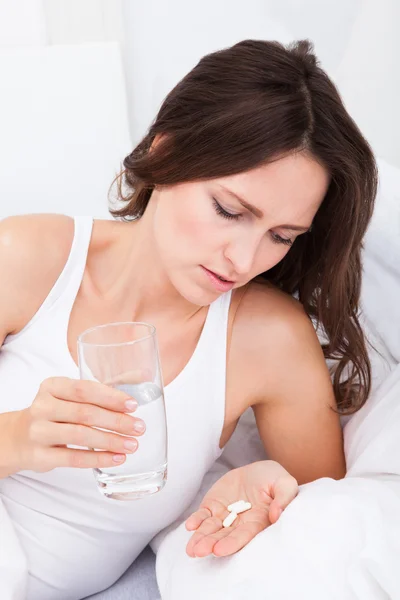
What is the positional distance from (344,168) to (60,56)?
143 cm

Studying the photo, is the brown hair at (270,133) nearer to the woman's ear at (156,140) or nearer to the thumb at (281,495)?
the woman's ear at (156,140)

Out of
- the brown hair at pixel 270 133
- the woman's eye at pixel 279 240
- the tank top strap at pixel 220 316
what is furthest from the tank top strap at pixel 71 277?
the woman's eye at pixel 279 240

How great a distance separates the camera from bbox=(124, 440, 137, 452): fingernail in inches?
39.6

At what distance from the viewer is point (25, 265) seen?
1543mm

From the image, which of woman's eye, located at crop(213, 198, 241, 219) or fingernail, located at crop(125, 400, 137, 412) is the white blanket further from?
woman's eye, located at crop(213, 198, 241, 219)

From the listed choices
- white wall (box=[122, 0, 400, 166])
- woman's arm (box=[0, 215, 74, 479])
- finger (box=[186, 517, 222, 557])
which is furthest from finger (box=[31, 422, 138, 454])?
white wall (box=[122, 0, 400, 166])

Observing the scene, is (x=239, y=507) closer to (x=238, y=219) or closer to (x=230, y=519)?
(x=230, y=519)

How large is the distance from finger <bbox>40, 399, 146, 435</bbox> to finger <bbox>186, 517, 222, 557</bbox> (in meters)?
0.31

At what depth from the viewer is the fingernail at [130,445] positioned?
1006 mm

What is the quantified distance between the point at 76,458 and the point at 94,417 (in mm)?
115

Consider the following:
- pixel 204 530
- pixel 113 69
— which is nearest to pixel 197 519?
pixel 204 530

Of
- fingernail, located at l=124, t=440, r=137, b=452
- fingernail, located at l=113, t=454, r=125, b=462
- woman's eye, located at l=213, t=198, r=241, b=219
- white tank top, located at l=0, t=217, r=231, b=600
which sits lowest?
white tank top, located at l=0, t=217, r=231, b=600

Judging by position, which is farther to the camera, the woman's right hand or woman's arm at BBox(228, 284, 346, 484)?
woman's arm at BBox(228, 284, 346, 484)

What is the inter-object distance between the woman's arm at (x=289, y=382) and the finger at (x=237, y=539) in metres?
0.44
